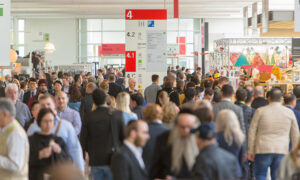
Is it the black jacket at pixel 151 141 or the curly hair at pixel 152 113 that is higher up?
the curly hair at pixel 152 113

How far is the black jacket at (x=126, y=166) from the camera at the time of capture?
3.65 metres

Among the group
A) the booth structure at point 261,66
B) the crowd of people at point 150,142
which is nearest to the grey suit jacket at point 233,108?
the crowd of people at point 150,142

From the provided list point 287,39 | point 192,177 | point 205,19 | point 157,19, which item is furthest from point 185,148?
point 205,19

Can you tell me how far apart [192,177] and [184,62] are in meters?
29.3

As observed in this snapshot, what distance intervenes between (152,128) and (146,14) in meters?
7.56

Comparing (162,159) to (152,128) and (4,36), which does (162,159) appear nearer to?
(152,128)

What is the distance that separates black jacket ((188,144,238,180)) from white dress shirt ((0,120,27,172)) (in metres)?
1.40

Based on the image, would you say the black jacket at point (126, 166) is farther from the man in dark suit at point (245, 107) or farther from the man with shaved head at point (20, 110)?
the man with shaved head at point (20, 110)

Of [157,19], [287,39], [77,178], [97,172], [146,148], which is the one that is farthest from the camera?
[287,39]

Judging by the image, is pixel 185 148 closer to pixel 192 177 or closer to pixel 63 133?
pixel 192 177

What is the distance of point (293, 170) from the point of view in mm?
3529

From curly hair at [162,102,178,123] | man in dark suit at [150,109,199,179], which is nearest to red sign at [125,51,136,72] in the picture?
curly hair at [162,102,178,123]

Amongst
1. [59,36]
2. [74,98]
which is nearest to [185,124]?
[74,98]

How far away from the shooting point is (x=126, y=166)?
3.66 metres
